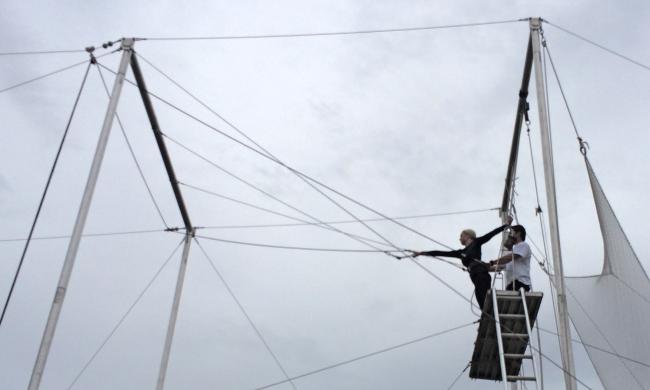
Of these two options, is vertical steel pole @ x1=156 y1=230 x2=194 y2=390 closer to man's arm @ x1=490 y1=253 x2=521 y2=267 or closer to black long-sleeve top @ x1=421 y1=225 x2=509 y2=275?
black long-sleeve top @ x1=421 y1=225 x2=509 y2=275

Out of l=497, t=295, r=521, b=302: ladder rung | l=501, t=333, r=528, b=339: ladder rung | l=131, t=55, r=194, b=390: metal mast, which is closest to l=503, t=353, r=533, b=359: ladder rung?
l=501, t=333, r=528, b=339: ladder rung

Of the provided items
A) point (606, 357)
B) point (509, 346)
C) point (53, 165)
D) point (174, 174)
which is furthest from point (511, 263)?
point (53, 165)

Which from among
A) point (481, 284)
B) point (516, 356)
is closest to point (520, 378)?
point (516, 356)

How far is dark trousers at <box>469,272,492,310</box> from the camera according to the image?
32.2 feet

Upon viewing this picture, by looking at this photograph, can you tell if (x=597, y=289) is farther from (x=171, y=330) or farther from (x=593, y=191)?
(x=171, y=330)

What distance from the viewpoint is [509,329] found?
9297 millimetres

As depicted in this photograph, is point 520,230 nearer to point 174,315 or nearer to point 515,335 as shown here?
point 515,335

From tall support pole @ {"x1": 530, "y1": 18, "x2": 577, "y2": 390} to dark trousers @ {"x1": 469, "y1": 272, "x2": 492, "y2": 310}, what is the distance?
4.66 ft

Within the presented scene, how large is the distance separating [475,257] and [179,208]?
4989 mm

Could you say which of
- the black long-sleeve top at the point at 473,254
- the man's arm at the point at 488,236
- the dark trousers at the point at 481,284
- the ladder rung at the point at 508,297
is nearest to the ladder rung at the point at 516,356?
the ladder rung at the point at 508,297

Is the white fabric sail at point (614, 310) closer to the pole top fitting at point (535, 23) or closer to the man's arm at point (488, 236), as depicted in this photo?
the man's arm at point (488, 236)

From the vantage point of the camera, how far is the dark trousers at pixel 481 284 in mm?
9820

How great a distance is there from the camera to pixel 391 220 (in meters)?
11.9

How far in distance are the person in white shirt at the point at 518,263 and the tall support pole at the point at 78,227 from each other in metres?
5.12
